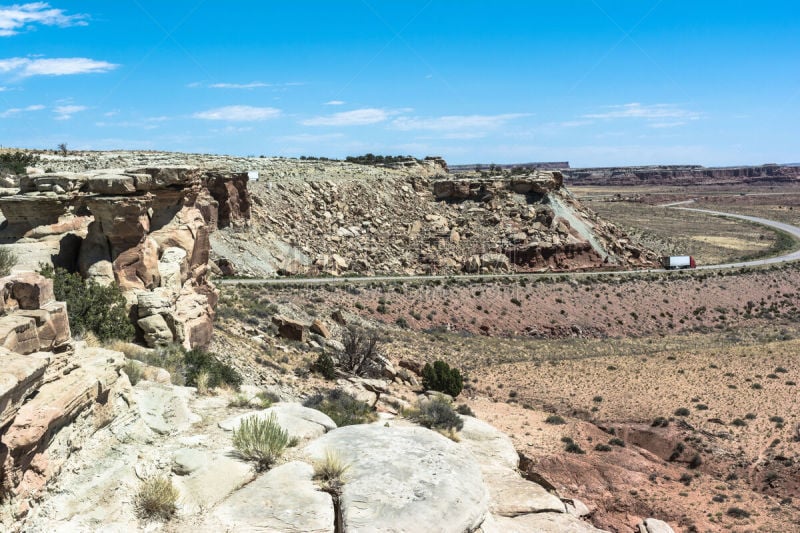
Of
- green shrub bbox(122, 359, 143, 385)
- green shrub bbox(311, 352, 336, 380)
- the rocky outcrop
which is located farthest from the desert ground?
the rocky outcrop

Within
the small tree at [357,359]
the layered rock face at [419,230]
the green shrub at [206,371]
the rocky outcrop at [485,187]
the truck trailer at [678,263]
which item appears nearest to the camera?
the green shrub at [206,371]

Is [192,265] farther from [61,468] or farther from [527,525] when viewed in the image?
[527,525]

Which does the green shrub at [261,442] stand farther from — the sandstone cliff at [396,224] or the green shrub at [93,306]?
the sandstone cliff at [396,224]

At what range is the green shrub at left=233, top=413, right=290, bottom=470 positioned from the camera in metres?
9.52

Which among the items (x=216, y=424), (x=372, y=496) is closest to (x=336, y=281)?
(x=216, y=424)

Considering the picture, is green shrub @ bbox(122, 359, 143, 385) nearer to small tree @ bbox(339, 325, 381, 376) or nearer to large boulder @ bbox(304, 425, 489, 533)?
large boulder @ bbox(304, 425, 489, 533)

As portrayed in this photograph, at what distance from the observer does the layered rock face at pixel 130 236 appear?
1716cm

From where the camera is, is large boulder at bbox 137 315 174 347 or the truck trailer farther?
the truck trailer

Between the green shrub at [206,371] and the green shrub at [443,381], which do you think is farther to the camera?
the green shrub at [443,381]

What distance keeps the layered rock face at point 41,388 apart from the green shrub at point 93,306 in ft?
13.6

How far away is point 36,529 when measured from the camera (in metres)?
7.33

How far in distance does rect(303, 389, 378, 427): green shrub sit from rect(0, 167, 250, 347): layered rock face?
13.1 feet

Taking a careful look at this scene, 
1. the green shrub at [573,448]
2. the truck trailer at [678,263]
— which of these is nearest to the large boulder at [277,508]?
the green shrub at [573,448]

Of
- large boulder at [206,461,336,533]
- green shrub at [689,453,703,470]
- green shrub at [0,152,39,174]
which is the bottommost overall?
green shrub at [689,453,703,470]
